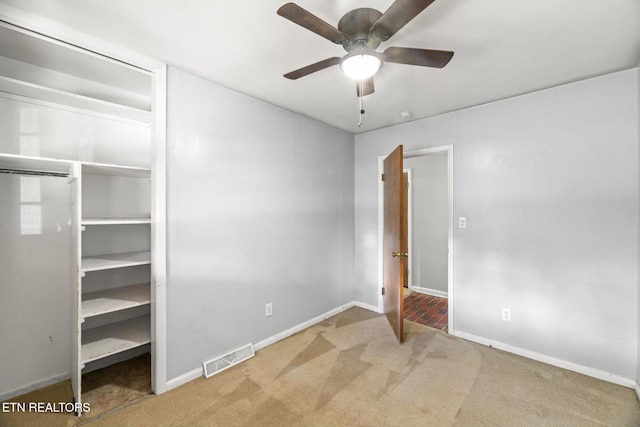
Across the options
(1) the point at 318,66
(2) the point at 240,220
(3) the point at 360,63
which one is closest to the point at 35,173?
(2) the point at 240,220

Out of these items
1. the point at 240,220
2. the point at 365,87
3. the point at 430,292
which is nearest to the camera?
the point at 365,87

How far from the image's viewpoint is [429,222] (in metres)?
4.58

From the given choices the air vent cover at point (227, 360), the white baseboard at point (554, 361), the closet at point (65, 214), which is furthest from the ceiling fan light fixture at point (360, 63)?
A: the white baseboard at point (554, 361)

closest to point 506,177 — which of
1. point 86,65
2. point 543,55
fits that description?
point 543,55

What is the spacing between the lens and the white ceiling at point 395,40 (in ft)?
4.88

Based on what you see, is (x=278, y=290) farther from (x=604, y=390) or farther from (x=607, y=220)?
(x=607, y=220)

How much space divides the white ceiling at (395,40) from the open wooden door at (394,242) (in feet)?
2.86

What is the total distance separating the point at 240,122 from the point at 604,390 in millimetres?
3705

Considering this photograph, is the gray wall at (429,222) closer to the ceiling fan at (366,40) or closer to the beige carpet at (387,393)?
the beige carpet at (387,393)

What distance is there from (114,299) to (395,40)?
2.77 m

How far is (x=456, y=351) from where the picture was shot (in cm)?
265

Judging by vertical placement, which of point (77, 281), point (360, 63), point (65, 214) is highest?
point (360, 63)

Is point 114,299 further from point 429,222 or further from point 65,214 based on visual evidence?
point 429,222

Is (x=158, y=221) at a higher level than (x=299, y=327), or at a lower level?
higher
